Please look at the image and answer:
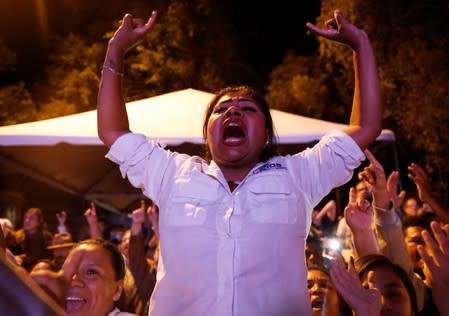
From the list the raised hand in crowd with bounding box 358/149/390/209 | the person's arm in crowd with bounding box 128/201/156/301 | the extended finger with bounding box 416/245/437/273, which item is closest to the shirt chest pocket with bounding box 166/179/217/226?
the extended finger with bounding box 416/245/437/273

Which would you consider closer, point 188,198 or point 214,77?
point 188,198

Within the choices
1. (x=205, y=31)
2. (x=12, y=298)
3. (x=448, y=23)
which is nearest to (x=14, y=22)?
(x=205, y=31)

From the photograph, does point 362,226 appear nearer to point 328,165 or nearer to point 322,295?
point 322,295

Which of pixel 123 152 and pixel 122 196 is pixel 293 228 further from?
pixel 122 196

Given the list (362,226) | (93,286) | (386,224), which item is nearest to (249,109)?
(362,226)

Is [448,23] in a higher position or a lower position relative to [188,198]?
higher

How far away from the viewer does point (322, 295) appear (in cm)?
315

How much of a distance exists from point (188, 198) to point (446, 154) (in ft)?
33.1

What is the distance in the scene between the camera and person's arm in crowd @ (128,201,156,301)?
4074 mm

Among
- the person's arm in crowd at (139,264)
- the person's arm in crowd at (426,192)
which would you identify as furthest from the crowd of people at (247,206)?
the person's arm in crowd at (139,264)

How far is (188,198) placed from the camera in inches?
82.5

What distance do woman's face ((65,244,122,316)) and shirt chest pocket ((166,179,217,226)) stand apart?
116 cm

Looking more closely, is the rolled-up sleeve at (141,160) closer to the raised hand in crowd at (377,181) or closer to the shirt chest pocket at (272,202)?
the shirt chest pocket at (272,202)

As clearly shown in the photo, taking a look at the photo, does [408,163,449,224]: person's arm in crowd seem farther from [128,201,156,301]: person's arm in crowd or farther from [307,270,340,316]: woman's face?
[128,201,156,301]: person's arm in crowd
